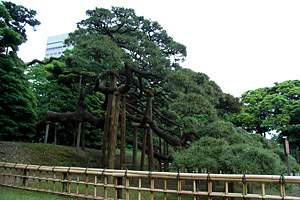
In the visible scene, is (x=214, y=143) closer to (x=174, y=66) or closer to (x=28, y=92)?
(x=174, y=66)

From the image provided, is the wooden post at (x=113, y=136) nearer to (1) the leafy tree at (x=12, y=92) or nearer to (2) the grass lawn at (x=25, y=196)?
(2) the grass lawn at (x=25, y=196)

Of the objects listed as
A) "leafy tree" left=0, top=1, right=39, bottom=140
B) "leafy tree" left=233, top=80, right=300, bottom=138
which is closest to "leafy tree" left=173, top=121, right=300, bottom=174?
"leafy tree" left=0, top=1, right=39, bottom=140

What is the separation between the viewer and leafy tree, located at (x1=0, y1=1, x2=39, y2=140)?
8984 millimetres

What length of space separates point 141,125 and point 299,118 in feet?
49.1

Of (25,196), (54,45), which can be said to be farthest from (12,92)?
(54,45)

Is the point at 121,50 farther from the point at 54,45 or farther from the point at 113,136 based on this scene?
the point at 54,45

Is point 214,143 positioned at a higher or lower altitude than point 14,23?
lower

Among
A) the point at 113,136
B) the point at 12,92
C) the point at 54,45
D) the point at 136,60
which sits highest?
the point at 54,45

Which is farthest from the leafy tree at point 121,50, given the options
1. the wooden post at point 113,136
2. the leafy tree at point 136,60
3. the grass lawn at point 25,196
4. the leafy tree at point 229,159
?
the grass lawn at point 25,196

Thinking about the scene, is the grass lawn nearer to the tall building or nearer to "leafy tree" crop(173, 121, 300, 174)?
"leafy tree" crop(173, 121, 300, 174)

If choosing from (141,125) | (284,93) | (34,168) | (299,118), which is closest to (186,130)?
(141,125)

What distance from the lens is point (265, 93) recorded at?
75.8 feet

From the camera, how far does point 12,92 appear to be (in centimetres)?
932

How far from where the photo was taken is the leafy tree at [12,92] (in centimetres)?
898
